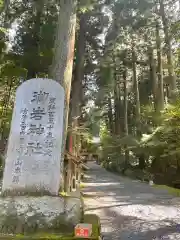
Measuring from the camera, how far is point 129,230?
536 cm

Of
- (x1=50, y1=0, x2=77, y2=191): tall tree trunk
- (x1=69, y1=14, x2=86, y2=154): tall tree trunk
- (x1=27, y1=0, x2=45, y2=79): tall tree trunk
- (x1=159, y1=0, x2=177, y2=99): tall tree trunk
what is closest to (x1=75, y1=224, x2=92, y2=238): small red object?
(x1=50, y1=0, x2=77, y2=191): tall tree trunk

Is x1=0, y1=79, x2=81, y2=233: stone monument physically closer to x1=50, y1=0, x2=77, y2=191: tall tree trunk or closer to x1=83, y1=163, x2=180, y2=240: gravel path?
x1=50, y1=0, x2=77, y2=191: tall tree trunk

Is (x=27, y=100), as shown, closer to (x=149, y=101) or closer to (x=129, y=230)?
(x=129, y=230)

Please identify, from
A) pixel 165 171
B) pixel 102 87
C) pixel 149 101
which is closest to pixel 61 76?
pixel 102 87

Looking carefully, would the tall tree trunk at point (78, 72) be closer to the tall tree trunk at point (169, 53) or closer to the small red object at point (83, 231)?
the tall tree trunk at point (169, 53)

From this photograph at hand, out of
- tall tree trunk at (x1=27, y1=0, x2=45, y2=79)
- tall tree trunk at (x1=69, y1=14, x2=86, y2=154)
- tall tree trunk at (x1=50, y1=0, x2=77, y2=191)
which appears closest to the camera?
tall tree trunk at (x1=50, y1=0, x2=77, y2=191)

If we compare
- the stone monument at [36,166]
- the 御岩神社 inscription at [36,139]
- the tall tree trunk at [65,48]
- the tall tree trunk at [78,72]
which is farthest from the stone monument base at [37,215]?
the tall tree trunk at [78,72]

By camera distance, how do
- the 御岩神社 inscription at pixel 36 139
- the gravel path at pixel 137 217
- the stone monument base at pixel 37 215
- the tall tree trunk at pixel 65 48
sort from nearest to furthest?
the stone monument base at pixel 37 215 → the 御岩神社 inscription at pixel 36 139 → the gravel path at pixel 137 217 → the tall tree trunk at pixel 65 48

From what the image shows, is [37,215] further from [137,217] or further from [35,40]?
[35,40]

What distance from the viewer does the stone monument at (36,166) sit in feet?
13.2

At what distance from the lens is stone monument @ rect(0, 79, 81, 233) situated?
13.2 feet

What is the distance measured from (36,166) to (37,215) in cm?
70

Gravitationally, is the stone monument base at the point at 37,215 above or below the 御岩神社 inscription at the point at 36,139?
below

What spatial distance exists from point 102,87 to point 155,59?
646cm
